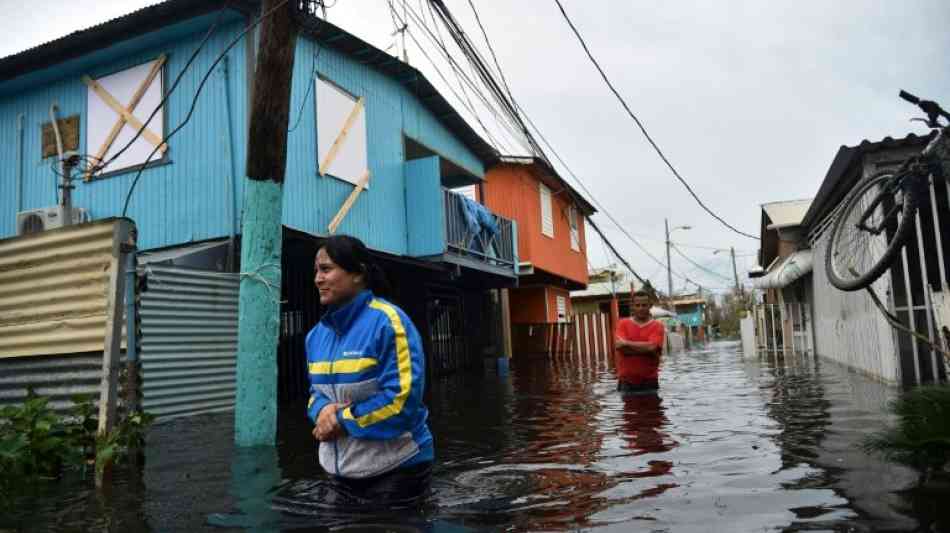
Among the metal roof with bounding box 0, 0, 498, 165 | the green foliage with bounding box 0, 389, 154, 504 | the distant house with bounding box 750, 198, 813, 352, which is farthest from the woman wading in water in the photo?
the distant house with bounding box 750, 198, 813, 352

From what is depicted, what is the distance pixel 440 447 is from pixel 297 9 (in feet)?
14.1

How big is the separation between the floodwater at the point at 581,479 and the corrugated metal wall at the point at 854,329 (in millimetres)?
1102

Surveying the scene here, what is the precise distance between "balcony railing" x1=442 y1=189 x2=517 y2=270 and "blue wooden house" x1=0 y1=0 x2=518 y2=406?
71 millimetres

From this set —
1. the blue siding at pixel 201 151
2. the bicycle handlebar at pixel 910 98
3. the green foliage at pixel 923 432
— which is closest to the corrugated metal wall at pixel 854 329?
the bicycle handlebar at pixel 910 98

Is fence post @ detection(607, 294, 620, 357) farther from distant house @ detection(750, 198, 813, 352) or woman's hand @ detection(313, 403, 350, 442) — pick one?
woman's hand @ detection(313, 403, 350, 442)

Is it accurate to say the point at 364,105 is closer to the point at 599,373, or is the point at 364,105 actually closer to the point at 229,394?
the point at 229,394

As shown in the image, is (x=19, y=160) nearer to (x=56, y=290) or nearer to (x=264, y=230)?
(x=56, y=290)

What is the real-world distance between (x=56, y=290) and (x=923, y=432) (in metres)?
7.05

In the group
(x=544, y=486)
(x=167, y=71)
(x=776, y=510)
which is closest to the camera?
(x=776, y=510)

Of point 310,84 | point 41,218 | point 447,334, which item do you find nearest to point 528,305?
point 447,334

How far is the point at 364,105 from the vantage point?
14.0 m

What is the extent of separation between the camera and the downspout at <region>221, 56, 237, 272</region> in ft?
35.9

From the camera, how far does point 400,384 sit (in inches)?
129

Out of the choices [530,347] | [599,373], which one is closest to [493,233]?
[599,373]
